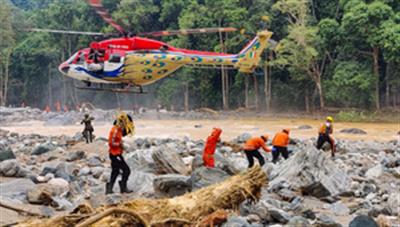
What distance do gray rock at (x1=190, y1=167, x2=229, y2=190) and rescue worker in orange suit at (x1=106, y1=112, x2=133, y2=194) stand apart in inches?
44.1

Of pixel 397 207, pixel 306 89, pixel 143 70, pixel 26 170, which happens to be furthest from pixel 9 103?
pixel 397 207

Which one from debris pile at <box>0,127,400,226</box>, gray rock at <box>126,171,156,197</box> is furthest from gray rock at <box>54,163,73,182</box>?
gray rock at <box>126,171,156,197</box>

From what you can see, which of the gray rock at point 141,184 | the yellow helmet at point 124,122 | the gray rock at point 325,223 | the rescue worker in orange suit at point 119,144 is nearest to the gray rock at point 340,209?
the gray rock at point 325,223

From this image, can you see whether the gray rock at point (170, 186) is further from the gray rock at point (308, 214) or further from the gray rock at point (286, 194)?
the gray rock at point (308, 214)

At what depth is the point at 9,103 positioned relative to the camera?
58.7 m

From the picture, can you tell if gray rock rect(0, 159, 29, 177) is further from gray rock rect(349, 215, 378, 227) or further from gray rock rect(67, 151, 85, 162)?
gray rock rect(349, 215, 378, 227)

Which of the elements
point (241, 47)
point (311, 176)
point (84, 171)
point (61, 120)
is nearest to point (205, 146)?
point (311, 176)

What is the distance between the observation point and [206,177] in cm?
859

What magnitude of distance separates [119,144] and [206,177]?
154 centimetres

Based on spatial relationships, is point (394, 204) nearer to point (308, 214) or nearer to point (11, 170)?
point (308, 214)

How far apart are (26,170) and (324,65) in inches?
1295

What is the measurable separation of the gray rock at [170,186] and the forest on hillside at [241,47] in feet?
71.8

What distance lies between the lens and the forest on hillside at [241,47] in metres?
34.6

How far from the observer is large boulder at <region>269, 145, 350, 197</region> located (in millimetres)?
8742
